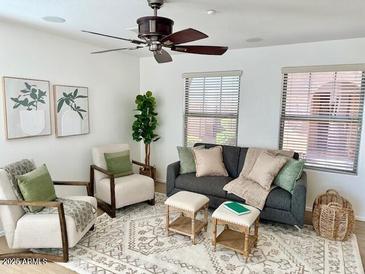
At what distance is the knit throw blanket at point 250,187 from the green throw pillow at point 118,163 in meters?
1.56

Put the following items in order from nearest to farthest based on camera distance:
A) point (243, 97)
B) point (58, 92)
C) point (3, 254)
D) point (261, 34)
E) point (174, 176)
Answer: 1. point (3, 254)
2. point (261, 34)
3. point (58, 92)
4. point (174, 176)
5. point (243, 97)

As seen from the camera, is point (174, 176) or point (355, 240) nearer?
point (355, 240)

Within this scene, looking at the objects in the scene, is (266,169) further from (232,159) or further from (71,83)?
(71,83)

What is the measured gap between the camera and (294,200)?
117 inches

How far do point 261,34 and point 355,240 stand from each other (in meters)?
2.73

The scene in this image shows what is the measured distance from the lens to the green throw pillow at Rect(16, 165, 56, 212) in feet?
8.46

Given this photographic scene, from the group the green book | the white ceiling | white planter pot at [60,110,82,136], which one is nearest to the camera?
the white ceiling

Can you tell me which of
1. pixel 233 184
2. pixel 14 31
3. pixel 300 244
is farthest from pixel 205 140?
pixel 14 31

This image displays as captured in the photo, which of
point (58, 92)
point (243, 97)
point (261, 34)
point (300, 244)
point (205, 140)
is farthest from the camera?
point (205, 140)

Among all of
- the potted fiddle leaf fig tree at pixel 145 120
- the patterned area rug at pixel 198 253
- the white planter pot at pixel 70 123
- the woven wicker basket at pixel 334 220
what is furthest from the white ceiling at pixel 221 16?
the patterned area rug at pixel 198 253

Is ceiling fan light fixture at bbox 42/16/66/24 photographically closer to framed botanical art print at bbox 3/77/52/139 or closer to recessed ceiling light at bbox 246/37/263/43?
framed botanical art print at bbox 3/77/52/139

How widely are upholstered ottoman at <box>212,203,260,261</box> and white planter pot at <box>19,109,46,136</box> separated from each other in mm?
2488

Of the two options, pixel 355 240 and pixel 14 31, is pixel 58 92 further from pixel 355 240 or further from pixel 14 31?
pixel 355 240

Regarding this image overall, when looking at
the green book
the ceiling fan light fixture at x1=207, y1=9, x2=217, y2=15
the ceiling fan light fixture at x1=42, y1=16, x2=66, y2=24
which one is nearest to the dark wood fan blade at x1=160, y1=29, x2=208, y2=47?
the ceiling fan light fixture at x1=207, y1=9, x2=217, y2=15
